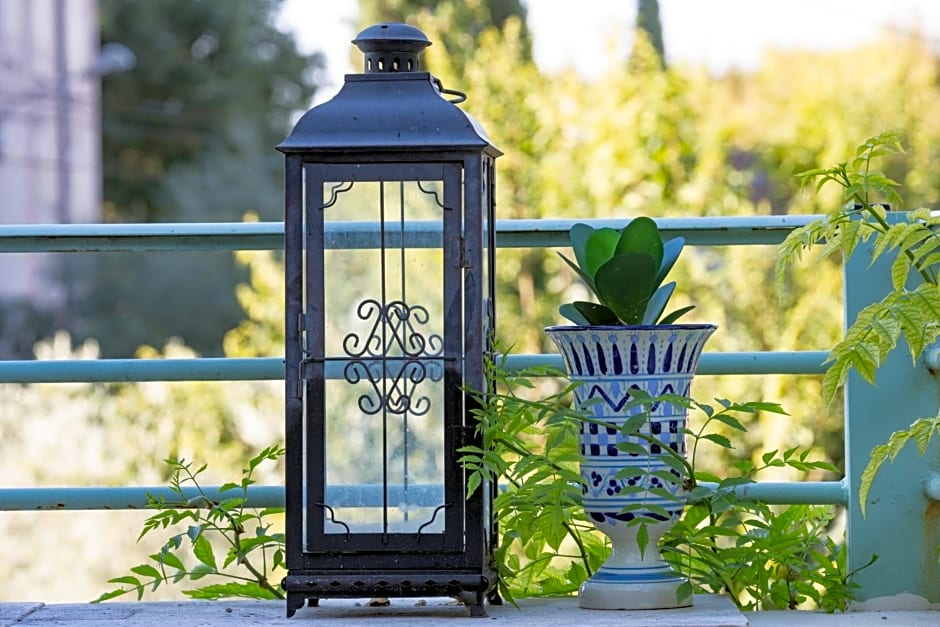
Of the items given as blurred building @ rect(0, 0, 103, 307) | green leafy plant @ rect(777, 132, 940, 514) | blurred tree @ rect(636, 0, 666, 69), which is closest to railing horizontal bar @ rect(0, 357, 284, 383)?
green leafy plant @ rect(777, 132, 940, 514)

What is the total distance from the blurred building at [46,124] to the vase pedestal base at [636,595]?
57.0 feet

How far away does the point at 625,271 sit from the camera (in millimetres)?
1883

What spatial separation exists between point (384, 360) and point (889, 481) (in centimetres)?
84

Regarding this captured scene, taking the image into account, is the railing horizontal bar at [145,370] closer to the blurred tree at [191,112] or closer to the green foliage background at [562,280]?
the green foliage background at [562,280]

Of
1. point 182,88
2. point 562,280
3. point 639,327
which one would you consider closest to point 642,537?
point 639,327

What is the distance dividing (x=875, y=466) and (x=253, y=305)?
4233 millimetres

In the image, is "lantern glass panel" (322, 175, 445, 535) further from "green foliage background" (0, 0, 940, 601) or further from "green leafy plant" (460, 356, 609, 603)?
"green foliage background" (0, 0, 940, 601)

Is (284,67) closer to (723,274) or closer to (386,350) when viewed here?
(723,274)

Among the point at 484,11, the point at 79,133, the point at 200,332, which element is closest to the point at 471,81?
the point at 484,11

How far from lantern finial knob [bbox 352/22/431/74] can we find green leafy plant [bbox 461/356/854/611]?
48 cm

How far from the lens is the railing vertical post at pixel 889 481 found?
6.84ft

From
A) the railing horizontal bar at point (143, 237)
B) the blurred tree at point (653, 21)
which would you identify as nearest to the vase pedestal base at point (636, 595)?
the railing horizontal bar at point (143, 237)

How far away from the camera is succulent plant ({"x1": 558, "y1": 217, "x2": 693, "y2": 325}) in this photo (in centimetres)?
188

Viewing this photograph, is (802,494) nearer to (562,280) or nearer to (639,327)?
(639,327)
